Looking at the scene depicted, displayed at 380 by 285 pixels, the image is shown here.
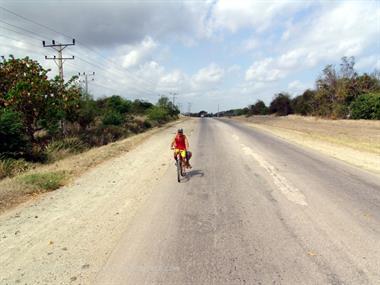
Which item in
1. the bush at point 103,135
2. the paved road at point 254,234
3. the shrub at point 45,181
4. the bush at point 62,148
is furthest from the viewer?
the bush at point 103,135

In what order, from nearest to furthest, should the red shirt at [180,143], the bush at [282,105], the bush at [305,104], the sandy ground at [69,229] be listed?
the sandy ground at [69,229]
the red shirt at [180,143]
the bush at [305,104]
the bush at [282,105]

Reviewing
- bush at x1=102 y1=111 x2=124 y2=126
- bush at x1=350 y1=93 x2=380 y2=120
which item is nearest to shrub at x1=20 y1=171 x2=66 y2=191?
bush at x1=102 y1=111 x2=124 y2=126

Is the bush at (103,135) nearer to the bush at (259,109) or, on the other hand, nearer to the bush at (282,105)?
the bush at (282,105)

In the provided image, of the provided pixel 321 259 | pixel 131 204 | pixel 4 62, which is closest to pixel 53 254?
pixel 131 204

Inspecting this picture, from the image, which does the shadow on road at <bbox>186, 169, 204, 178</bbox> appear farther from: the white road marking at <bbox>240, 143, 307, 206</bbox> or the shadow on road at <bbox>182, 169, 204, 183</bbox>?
the white road marking at <bbox>240, 143, 307, 206</bbox>

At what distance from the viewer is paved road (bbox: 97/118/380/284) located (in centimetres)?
461

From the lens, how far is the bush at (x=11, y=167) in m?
13.3

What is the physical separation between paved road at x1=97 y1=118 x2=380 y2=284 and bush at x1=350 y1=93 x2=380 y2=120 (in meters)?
37.1

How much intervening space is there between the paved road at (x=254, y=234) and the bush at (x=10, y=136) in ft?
28.6

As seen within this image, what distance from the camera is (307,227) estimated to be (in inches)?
250

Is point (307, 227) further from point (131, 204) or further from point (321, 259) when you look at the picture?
point (131, 204)

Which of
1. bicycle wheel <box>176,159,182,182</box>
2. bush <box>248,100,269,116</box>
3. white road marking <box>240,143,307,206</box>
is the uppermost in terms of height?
bicycle wheel <box>176,159,182,182</box>

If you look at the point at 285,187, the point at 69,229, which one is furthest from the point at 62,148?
the point at 69,229

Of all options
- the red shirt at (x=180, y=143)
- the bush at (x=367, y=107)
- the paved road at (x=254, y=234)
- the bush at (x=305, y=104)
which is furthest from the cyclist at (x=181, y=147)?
the bush at (x=305, y=104)
